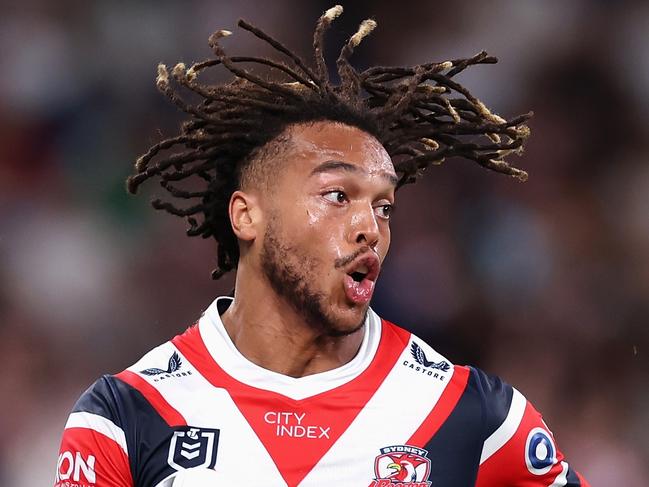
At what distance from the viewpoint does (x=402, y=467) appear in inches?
121

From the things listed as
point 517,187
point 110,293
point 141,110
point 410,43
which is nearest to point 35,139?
point 141,110

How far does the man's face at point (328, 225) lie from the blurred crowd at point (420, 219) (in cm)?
219

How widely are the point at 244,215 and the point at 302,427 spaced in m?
0.73

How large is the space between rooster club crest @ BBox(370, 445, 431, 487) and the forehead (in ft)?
2.82

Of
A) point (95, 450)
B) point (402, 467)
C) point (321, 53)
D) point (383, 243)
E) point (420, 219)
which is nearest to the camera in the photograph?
point (95, 450)

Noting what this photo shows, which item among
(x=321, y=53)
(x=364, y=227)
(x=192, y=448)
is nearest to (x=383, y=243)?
(x=364, y=227)

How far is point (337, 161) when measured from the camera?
10.4 ft

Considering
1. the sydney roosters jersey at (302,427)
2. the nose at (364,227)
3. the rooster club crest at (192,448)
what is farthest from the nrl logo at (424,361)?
the rooster club crest at (192,448)

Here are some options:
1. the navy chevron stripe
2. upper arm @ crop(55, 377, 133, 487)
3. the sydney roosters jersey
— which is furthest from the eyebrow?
upper arm @ crop(55, 377, 133, 487)

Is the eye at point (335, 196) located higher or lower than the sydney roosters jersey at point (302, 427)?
higher

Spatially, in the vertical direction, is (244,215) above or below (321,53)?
below

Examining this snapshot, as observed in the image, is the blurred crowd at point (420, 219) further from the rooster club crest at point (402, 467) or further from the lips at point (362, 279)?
the rooster club crest at point (402, 467)

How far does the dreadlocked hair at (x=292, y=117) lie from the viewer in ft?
11.1

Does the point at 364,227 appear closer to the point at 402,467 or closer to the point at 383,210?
the point at 383,210
